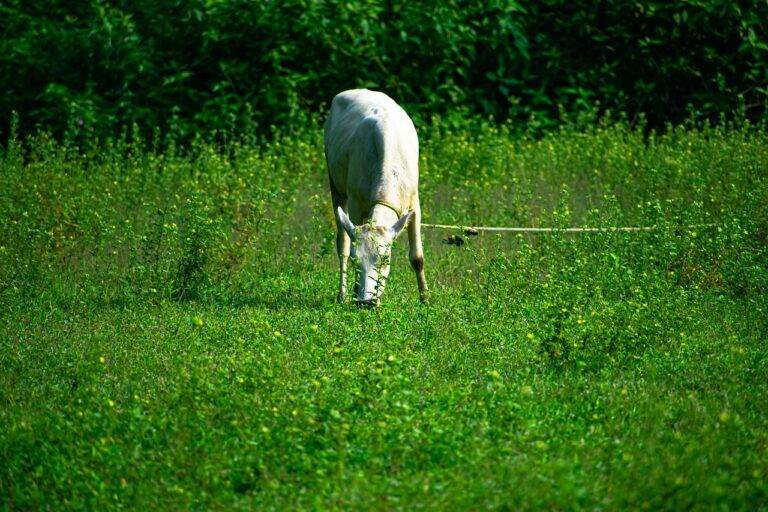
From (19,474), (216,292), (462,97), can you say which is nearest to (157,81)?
(462,97)

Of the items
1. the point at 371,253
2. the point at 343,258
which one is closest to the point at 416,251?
the point at 343,258

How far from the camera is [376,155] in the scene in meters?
8.53

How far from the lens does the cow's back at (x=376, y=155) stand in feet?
27.5

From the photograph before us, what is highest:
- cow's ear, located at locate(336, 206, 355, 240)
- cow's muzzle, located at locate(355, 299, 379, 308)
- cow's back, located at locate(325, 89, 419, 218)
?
cow's back, located at locate(325, 89, 419, 218)

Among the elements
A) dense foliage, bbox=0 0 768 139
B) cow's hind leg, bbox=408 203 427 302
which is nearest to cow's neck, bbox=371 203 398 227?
cow's hind leg, bbox=408 203 427 302

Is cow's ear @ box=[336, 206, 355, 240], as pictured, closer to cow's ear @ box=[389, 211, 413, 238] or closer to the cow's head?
the cow's head

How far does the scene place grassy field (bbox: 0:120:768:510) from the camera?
4.80m

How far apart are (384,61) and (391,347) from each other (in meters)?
8.24

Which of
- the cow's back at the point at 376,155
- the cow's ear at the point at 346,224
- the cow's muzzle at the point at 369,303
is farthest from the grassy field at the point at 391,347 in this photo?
the cow's back at the point at 376,155

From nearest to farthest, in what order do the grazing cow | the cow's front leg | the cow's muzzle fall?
the cow's muzzle
the grazing cow
the cow's front leg

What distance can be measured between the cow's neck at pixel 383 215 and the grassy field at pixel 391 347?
0.62 meters

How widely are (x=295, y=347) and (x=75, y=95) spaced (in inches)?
356

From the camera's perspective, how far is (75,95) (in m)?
14.6

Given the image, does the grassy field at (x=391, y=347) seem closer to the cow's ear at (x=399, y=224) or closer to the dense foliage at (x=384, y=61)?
the cow's ear at (x=399, y=224)
